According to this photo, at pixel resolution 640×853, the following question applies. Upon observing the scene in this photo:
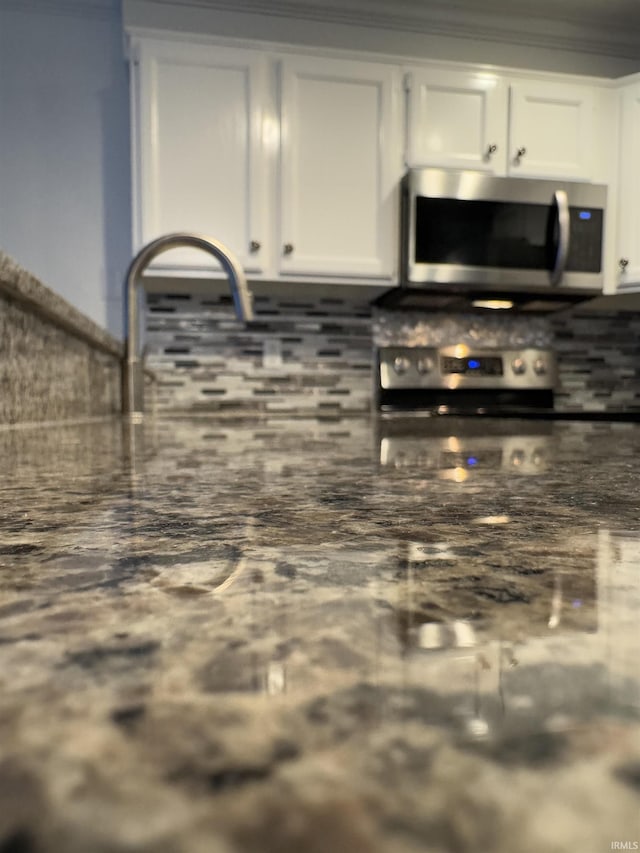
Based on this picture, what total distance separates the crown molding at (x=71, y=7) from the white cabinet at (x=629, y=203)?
1.88 meters

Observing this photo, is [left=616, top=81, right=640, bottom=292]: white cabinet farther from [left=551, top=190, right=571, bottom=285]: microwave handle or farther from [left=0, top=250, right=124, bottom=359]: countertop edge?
[left=0, top=250, right=124, bottom=359]: countertop edge

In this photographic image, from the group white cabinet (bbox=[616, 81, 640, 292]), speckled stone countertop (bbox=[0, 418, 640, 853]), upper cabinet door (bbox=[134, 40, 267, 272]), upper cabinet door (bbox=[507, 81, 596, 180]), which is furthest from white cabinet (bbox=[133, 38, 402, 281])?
speckled stone countertop (bbox=[0, 418, 640, 853])

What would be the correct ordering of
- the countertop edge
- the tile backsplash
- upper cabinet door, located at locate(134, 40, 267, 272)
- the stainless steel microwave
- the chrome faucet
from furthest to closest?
the tile backsplash, the stainless steel microwave, upper cabinet door, located at locate(134, 40, 267, 272), the chrome faucet, the countertop edge

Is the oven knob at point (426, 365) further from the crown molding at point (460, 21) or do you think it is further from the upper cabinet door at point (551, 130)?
the crown molding at point (460, 21)

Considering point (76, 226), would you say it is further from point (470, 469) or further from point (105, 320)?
point (470, 469)

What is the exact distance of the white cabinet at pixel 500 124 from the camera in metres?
2.09

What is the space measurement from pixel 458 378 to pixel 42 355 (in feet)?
5.46

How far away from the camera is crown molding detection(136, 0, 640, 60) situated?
6.72 ft

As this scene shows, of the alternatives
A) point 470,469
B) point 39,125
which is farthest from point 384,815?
point 39,125

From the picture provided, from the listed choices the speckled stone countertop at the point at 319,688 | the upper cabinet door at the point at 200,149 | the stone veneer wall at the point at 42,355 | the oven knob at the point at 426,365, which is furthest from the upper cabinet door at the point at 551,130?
the speckled stone countertop at the point at 319,688

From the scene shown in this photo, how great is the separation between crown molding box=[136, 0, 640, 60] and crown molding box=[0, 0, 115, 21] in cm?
31

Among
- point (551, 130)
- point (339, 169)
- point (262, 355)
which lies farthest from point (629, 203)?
point (262, 355)

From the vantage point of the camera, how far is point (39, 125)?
7.26 ft

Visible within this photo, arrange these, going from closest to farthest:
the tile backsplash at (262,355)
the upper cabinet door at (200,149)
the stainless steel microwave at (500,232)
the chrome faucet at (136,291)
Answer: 1. the chrome faucet at (136,291)
2. the upper cabinet door at (200,149)
3. the stainless steel microwave at (500,232)
4. the tile backsplash at (262,355)
